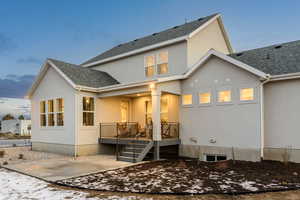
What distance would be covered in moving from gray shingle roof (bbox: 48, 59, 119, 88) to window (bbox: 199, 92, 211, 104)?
240 inches

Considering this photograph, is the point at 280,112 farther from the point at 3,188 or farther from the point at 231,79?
the point at 3,188

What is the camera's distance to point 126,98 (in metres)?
14.7

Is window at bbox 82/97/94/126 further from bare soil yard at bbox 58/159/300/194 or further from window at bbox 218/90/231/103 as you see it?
window at bbox 218/90/231/103

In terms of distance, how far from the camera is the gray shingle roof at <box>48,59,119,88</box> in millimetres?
12820

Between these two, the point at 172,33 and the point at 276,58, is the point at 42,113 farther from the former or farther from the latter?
the point at 276,58

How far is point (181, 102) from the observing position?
452 inches

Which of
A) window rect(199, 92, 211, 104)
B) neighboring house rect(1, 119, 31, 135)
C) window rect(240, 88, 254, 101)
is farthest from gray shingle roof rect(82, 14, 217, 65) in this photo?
neighboring house rect(1, 119, 31, 135)

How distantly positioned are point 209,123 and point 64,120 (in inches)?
317

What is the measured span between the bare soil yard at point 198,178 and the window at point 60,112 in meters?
6.51

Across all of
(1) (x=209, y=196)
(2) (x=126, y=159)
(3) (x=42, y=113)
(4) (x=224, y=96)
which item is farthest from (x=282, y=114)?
(3) (x=42, y=113)

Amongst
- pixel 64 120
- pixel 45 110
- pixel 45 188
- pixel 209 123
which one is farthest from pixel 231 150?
pixel 45 110

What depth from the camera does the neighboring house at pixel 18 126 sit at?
3170 centimetres

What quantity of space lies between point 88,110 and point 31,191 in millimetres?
7065

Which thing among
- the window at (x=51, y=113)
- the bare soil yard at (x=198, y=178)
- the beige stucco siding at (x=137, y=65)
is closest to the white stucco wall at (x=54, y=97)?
the window at (x=51, y=113)
